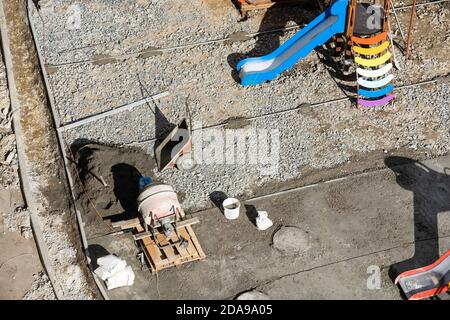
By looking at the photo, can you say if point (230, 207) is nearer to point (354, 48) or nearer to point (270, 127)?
point (270, 127)

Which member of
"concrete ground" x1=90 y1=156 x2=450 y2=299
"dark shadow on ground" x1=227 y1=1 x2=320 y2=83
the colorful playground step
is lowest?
"concrete ground" x1=90 y1=156 x2=450 y2=299

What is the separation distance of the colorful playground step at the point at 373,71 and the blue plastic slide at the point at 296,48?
0.59 metres

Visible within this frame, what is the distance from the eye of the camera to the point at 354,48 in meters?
15.6

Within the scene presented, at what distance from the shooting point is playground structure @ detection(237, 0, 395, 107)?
15484 millimetres

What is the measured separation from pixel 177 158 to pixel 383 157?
4.42m

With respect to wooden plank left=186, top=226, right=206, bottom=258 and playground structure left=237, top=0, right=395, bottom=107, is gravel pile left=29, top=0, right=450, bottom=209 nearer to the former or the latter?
playground structure left=237, top=0, right=395, bottom=107

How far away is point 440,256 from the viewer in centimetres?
1321

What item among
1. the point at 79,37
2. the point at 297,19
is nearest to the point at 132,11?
the point at 79,37

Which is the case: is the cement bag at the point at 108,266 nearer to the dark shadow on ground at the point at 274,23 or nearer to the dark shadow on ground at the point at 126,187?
the dark shadow on ground at the point at 126,187

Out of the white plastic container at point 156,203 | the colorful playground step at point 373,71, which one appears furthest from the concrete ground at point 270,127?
the white plastic container at point 156,203

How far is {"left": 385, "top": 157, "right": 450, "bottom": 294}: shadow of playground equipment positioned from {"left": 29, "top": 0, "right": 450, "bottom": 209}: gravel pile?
584 mm

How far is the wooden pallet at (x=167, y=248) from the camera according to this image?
13000 mm

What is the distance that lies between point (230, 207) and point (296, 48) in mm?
4347

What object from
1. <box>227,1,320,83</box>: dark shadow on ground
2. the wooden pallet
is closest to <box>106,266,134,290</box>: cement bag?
the wooden pallet
